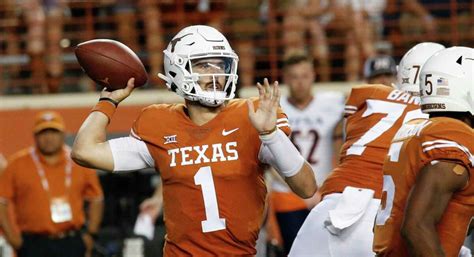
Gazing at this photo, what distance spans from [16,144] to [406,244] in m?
6.18

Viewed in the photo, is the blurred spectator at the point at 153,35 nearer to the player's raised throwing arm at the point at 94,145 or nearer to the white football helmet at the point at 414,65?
the white football helmet at the point at 414,65

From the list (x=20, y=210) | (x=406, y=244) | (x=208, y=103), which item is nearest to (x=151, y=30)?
(x=20, y=210)

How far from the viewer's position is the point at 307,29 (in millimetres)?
10922

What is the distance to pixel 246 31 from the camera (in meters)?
10.6

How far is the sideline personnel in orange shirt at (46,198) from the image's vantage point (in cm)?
868

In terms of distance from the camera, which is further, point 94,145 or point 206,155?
point 94,145

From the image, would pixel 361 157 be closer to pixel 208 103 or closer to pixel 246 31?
pixel 208 103

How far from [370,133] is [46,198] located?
11.9 feet

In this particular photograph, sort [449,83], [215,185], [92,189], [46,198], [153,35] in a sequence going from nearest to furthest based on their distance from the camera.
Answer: [449,83], [215,185], [46,198], [92,189], [153,35]

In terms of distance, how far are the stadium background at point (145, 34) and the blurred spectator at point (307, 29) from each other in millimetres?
40

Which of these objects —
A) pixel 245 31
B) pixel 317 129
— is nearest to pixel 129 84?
pixel 317 129

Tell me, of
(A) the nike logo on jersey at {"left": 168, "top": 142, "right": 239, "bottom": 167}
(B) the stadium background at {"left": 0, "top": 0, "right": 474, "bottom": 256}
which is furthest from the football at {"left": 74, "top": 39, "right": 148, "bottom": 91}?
(B) the stadium background at {"left": 0, "top": 0, "right": 474, "bottom": 256}

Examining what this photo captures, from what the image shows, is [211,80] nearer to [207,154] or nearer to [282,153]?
[207,154]

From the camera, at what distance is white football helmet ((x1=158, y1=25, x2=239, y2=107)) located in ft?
16.1
